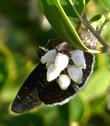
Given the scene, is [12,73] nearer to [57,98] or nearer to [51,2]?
[57,98]

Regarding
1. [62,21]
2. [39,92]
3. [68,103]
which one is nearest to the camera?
[62,21]

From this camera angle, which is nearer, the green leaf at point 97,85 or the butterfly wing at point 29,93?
the butterfly wing at point 29,93

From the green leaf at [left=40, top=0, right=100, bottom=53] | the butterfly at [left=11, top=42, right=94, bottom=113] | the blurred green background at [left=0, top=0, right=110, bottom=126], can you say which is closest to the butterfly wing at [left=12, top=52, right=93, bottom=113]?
the butterfly at [left=11, top=42, right=94, bottom=113]

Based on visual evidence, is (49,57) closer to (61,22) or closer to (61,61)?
(61,61)

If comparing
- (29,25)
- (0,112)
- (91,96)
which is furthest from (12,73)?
(29,25)

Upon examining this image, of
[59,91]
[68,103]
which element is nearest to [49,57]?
[59,91]

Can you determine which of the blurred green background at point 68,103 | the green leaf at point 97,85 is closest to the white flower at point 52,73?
the blurred green background at point 68,103

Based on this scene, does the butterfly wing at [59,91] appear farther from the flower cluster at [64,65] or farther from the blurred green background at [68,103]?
the blurred green background at [68,103]
